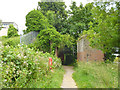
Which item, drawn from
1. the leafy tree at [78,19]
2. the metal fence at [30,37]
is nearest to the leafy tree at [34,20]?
the metal fence at [30,37]

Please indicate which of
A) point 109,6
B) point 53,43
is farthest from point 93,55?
point 109,6

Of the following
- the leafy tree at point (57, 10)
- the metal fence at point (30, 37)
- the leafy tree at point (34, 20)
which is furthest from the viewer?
the leafy tree at point (57, 10)

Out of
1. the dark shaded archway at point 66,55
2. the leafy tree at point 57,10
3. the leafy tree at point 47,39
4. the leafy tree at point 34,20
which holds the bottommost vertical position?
the dark shaded archway at point 66,55

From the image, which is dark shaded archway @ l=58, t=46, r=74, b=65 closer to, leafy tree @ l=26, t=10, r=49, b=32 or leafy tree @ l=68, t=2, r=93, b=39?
leafy tree @ l=68, t=2, r=93, b=39

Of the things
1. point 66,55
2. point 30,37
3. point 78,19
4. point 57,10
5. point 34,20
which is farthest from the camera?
point 66,55

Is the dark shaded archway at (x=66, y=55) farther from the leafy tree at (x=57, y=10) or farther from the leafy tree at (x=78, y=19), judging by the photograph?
the leafy tree at (x=57, y=10)

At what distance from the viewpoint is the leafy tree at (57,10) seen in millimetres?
17055

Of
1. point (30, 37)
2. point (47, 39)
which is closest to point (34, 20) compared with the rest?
point (30, 37)

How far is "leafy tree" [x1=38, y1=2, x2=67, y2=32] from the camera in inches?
671

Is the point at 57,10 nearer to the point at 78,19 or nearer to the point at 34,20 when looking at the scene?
the point at 78,19

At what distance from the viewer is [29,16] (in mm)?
11273

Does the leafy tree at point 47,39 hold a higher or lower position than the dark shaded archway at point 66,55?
higher

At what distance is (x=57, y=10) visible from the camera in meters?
18.4

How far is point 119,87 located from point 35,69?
320 cm
